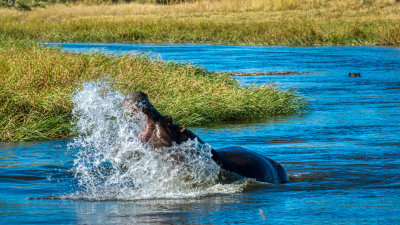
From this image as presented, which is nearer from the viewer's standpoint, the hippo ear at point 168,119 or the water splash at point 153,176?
the hippo ear at point 168,119

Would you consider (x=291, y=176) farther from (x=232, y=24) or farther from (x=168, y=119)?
(x=232, y=24)

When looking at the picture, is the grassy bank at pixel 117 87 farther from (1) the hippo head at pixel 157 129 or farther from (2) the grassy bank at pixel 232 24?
(2) the grassy bank at pixel 232 24

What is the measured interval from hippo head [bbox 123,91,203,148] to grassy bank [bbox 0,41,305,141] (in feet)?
15.2

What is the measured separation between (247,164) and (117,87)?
5703 millimetres

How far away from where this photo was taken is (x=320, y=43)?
31016 mm

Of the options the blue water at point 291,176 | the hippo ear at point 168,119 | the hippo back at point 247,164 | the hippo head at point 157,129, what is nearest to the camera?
the hippo head at point 157,129

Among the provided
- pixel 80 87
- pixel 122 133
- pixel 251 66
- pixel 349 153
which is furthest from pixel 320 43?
pixel 122 133

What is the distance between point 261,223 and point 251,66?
16929 mm

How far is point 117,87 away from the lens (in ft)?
39.5

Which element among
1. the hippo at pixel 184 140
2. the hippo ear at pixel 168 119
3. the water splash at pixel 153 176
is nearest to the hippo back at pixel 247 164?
the hippo at pixel 184 140

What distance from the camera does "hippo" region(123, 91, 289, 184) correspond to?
527 cm

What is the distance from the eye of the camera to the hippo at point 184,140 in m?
5.27

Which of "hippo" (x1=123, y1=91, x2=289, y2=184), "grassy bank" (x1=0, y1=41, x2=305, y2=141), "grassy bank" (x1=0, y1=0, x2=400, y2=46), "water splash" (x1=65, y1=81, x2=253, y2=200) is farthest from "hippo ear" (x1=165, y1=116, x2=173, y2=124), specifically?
"grassy bank" (x1=0, y1=0, x2=400, y2=46)

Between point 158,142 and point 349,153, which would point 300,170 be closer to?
point 349,153
